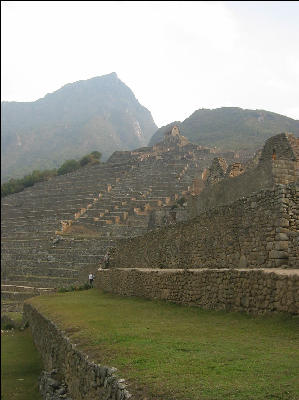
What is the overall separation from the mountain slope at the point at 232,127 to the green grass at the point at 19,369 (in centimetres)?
5983

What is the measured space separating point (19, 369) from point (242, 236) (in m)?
6.68

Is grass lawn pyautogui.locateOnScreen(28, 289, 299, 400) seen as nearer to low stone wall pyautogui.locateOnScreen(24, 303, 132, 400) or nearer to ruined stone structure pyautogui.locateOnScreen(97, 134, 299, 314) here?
low stone wall pyautogui.locateOnScreen(24, 303, 132, 400)

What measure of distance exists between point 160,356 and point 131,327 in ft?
8.82

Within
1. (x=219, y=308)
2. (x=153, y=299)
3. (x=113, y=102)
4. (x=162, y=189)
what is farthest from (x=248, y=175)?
(x=113, y=102)

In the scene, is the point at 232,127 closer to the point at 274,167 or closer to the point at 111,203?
the point at 111,203

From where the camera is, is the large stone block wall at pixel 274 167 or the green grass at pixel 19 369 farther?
the large stone block wall at pixel 274 167

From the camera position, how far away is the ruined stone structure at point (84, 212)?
35438mm

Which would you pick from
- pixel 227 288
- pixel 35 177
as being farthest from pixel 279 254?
pixel 35 177

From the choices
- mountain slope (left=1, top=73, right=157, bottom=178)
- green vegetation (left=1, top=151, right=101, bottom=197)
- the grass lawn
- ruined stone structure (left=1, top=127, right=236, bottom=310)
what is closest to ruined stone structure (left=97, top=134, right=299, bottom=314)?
the grass lawn

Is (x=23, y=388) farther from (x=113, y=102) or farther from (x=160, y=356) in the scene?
(x=113, y=102)

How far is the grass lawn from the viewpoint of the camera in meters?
4.11

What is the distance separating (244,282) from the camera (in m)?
7.60

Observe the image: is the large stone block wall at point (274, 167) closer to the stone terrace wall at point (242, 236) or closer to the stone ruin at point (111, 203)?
the stone ruin at point (111, 203)

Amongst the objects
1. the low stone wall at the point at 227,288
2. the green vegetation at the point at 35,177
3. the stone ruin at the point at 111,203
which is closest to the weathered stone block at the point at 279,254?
the stone ruin at the point at 111,203
